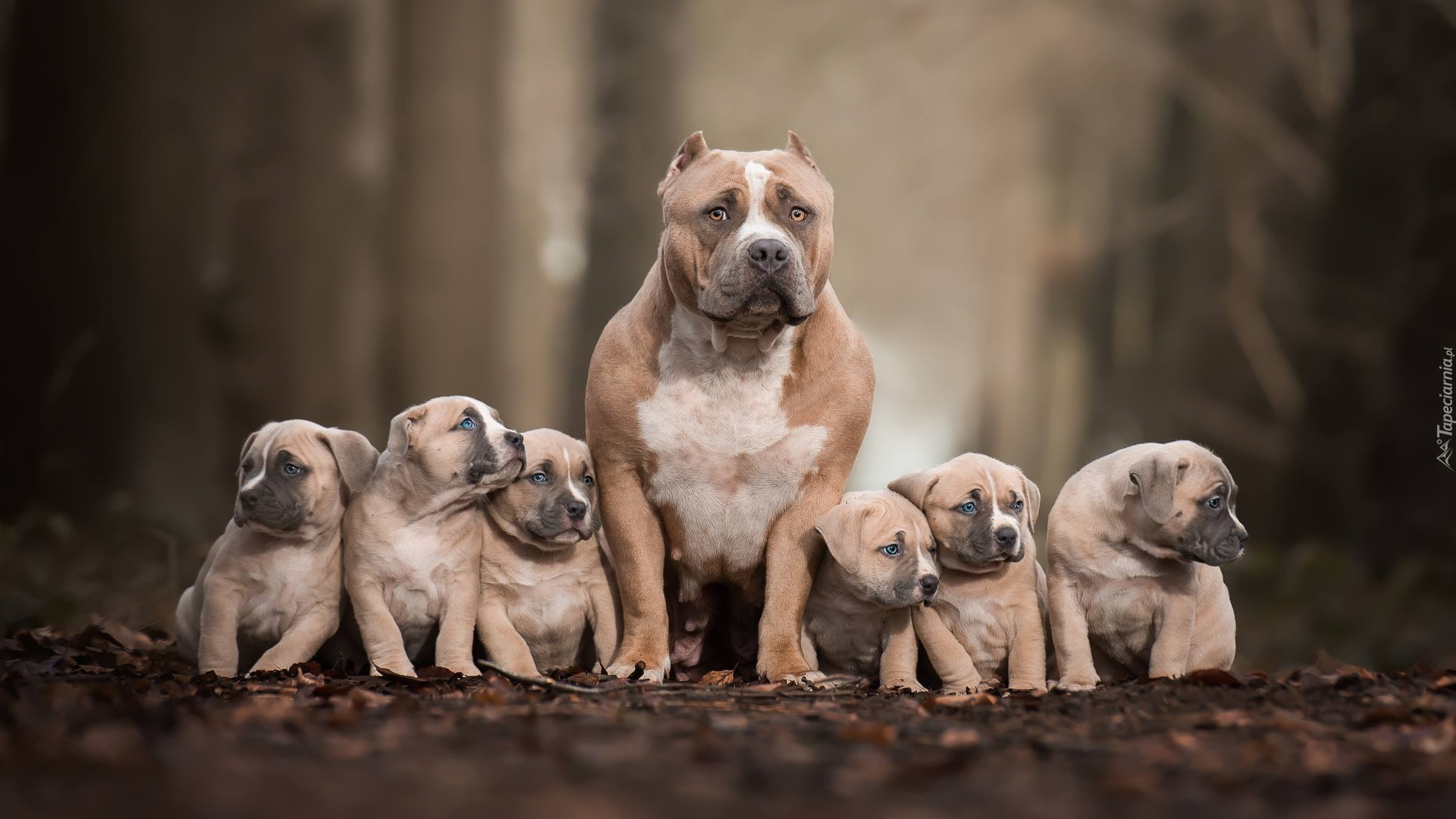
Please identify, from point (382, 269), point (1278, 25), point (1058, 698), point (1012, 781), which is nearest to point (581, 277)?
point (382, 269)

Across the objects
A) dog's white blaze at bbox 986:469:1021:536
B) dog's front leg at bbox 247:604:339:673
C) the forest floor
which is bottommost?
dog's front leg at bbox 247:604:339:673

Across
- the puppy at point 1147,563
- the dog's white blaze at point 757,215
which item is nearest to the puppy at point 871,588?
the puppy at point 1147,563

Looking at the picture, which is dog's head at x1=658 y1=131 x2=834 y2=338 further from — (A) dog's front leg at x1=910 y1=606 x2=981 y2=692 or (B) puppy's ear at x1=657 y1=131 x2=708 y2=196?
(A) dog's front leg at x1=910 y1=606 x2=981 y2=692

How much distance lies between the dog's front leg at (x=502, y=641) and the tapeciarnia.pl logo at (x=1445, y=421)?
25.4 feet

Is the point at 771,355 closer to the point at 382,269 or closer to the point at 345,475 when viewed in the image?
the point at 345,475

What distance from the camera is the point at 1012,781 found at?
279 cm

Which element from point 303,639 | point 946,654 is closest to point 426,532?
point 303,639

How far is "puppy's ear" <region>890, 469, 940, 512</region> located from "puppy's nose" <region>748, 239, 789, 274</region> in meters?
1.10

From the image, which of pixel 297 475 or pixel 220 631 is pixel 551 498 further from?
pixel 220 631

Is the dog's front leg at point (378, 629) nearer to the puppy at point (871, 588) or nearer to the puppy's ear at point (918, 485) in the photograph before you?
the puppy at point (871, 588)

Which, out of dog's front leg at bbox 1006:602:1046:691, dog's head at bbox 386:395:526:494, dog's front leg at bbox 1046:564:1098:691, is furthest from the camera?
dog's head at bbox 386:395:526:494

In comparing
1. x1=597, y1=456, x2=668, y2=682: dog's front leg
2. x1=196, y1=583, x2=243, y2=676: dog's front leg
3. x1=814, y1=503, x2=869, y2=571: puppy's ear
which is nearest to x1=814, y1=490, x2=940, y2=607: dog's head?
x1=814, y1=503, x2=869, y2=571: puppy's ear

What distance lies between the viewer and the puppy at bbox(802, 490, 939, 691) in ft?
16.1

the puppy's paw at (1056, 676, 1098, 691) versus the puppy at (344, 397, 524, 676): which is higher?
the puppy at (344, 397, 524, 676)
